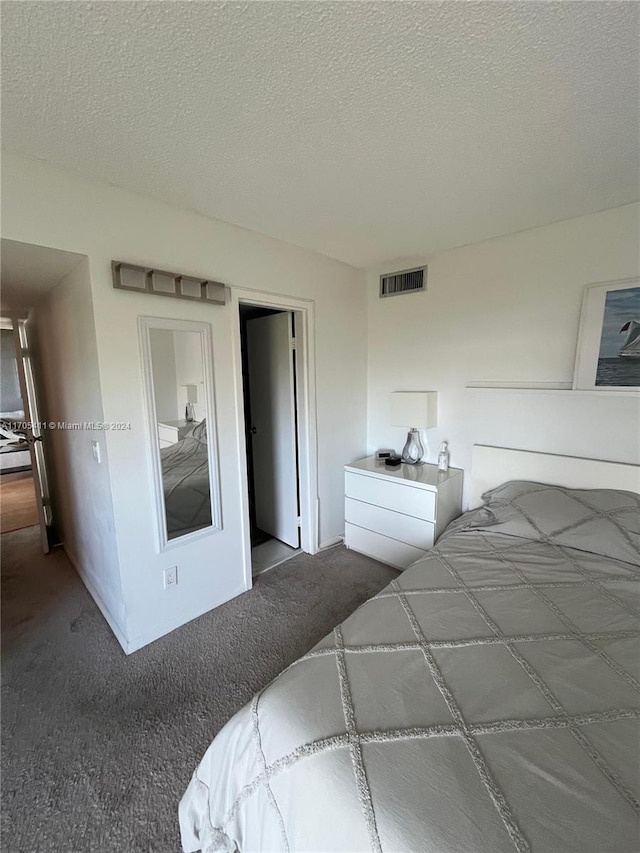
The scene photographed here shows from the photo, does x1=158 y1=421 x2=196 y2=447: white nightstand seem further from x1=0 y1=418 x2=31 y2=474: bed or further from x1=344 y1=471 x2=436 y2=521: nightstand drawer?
x1=0 y1=418 x2=31 y2=474: bed

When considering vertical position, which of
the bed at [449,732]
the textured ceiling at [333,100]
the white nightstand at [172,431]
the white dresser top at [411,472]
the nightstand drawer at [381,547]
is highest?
the textured ceiling at [333,100]

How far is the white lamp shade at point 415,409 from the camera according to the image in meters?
2.79

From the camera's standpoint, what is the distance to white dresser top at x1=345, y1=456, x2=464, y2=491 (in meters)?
2.56

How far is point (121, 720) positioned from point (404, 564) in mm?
1928

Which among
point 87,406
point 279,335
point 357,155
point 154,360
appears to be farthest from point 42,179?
point 279,335

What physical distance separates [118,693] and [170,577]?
57 cm

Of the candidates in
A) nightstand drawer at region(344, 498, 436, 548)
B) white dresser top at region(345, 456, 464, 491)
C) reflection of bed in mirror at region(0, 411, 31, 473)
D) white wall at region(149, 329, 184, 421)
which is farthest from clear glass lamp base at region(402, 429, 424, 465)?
reflection of bed in mirror at region(0, 411, 31, 473)

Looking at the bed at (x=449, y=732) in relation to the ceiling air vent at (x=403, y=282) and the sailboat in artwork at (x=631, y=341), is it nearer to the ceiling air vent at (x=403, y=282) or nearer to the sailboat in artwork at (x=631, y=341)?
the sailboat in artwork at (x=631, y=341)

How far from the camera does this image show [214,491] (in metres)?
2.33

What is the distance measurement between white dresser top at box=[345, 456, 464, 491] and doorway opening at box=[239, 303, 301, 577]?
0.57m

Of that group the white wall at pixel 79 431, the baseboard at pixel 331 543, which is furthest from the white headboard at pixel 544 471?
the white wall at pixel 79 431

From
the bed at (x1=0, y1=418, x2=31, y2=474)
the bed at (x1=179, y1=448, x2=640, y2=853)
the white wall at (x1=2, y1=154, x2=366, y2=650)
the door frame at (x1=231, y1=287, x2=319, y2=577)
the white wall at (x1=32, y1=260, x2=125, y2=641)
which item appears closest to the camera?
the bed at (x1=179, y1=448, x2=640, y2=853)

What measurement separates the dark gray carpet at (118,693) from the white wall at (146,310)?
0.23 meters

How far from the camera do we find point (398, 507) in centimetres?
270
